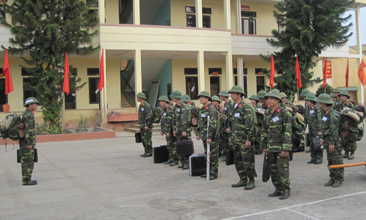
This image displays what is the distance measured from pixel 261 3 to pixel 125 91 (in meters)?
12.8

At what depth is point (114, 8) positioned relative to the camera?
80.8 ft

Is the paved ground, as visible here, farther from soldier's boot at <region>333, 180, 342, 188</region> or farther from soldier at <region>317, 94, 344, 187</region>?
→ soldier at <region>317, 94, 344, 187</region>

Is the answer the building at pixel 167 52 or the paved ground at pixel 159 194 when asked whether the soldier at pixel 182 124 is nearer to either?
the paved ground at pixel 159 194

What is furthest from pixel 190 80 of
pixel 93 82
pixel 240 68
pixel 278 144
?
pixel 278 144

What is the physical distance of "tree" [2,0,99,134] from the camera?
16891mm

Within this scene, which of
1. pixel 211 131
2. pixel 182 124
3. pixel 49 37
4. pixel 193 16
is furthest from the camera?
pixel 193 16

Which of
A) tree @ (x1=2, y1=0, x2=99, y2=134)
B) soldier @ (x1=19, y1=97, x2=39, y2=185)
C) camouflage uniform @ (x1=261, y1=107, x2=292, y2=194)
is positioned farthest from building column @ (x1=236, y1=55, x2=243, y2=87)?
camouflage uniform @ (x1=261, y1=107, x2=292, y2=194)

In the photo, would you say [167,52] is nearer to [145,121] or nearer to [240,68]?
[240,68]

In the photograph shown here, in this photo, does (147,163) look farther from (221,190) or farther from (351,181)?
(351,181)

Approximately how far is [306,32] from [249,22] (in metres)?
8.12

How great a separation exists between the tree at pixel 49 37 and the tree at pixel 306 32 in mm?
11800

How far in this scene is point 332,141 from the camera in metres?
7.49

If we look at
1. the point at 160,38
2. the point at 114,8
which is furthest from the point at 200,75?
the point at 114,8

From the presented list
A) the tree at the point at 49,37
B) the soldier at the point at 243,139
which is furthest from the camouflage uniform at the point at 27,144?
the tree at the point at 49,37
